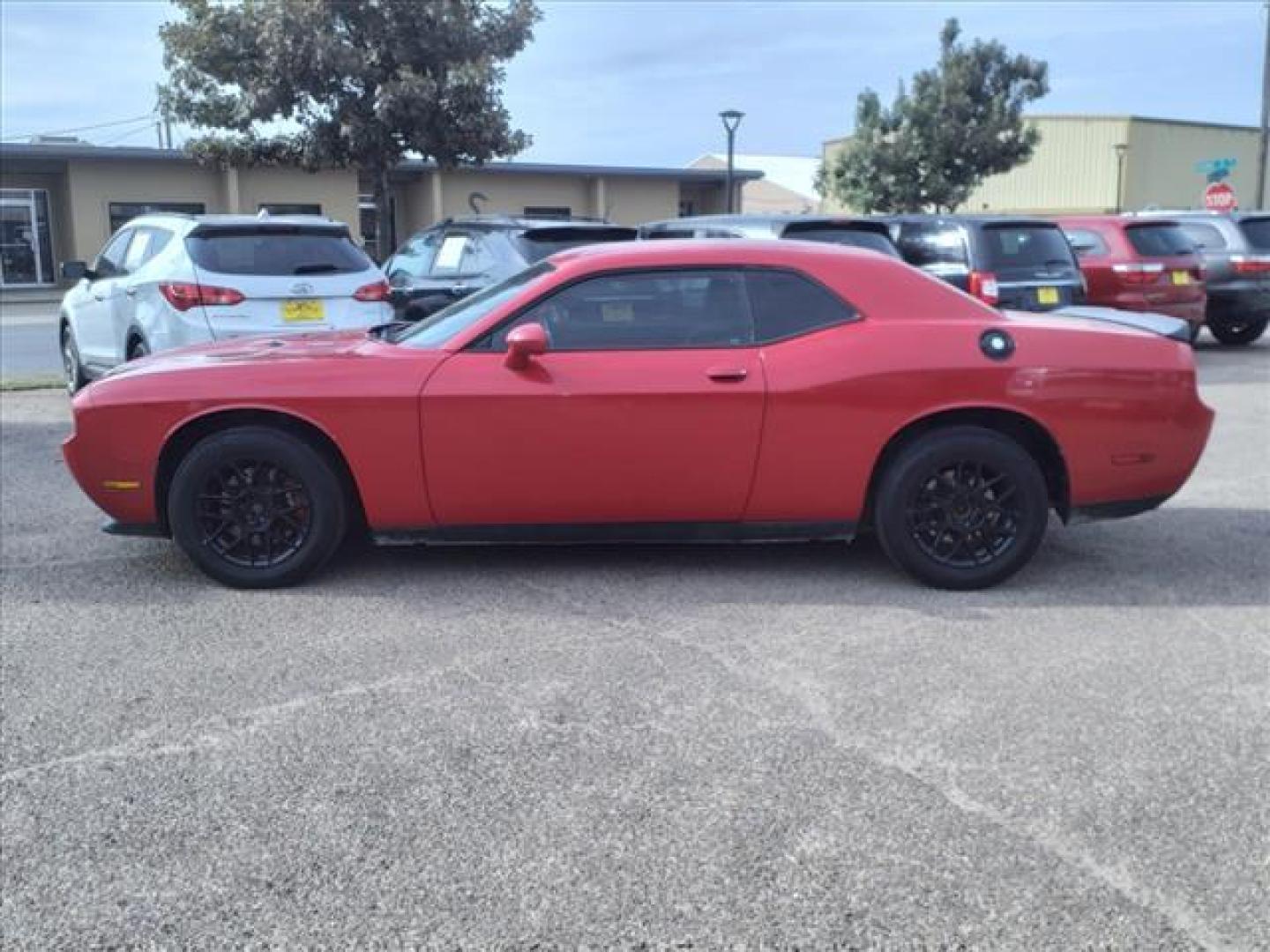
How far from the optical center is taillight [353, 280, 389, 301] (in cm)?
854

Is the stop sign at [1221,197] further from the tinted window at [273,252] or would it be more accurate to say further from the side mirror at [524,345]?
the side mirror at [524,345]

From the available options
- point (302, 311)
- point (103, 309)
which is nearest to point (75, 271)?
point (103, 309)

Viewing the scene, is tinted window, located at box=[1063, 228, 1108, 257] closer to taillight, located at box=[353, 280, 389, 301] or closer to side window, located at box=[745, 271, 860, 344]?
taillight, located at box=[353, 280, 389, 301]

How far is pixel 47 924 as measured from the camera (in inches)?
107

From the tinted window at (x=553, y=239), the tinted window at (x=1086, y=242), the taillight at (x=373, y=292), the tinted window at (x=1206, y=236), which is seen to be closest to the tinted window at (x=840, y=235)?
the tinted window at (x=553, y=239)

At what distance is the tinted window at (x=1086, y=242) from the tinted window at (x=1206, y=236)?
1756 millimetres

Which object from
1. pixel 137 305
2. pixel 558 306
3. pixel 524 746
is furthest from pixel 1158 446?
pixel 137 305

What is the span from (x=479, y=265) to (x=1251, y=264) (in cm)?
952

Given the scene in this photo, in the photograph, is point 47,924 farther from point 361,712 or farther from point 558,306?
point 558,306

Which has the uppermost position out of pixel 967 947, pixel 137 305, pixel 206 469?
pixel 137 305

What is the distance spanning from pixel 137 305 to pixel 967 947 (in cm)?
760

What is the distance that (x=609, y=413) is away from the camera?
4.98 meters

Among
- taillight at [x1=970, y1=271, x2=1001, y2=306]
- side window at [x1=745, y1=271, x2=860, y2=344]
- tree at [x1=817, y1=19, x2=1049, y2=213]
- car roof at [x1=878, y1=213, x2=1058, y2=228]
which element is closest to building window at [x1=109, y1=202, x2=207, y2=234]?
tree at [x1=817, y1=19, x2=1049, y2=213]

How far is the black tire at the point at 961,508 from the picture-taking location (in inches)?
200
